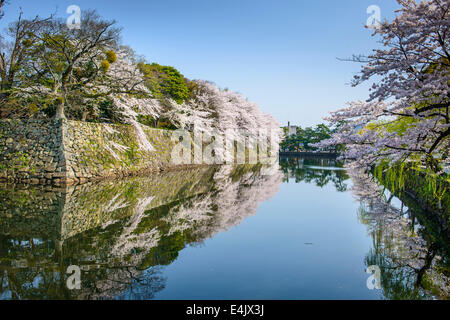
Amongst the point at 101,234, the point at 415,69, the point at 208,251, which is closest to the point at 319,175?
the point at 415,69

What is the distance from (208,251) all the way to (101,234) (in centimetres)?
191

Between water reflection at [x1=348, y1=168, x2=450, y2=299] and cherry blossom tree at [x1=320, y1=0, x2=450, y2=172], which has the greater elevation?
cherry blossom tree at [x1=320, y1=0, x2=450, y2=172]

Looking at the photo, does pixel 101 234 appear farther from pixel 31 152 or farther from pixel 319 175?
pixel 319 175

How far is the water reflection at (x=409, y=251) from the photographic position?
310 cm

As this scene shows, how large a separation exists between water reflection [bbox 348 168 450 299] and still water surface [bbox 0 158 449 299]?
0.02m

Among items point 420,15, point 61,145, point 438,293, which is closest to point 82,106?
point 61,145

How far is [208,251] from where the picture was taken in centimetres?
424

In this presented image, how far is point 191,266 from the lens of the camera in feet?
12.0

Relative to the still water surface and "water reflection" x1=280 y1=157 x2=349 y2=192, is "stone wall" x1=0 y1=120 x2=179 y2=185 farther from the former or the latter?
"water reflection" x1=280 y1=157 x2=349 y2=192

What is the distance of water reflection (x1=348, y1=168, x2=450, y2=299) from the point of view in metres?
3.10

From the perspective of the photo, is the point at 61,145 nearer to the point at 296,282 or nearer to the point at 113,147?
the point at 113,147

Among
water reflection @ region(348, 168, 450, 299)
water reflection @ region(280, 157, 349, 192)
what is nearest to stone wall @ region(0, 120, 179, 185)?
water reflection @ region(280, 157, 349, 192)

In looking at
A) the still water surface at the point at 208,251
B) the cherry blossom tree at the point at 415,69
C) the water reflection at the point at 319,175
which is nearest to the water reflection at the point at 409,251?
the still water surface at the point at 208,251

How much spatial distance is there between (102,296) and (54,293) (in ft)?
1.52
